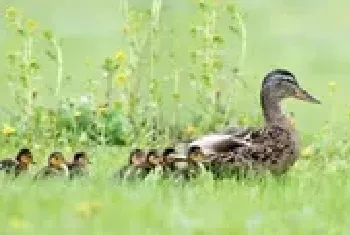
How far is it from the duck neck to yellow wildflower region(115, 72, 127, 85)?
3.30m

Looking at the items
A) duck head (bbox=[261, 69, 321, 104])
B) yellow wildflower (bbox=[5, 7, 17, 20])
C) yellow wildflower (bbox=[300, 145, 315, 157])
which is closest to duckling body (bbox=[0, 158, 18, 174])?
duck head (bbox=[261, 69, 321, 104])

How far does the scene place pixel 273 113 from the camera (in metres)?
11.5

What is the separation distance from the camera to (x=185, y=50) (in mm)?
15828

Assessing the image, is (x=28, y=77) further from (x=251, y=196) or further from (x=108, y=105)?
(x=251, y=196)

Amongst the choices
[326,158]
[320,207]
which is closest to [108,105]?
[326,158]

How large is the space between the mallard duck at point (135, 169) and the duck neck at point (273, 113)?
140 centimetres

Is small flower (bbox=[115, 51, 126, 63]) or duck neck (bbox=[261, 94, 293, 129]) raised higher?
small flower (bbox=[115, 51, 126, 63])

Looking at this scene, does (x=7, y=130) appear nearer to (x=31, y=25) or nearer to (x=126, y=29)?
(x=31, y=25)

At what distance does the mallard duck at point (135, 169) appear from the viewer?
10211mm

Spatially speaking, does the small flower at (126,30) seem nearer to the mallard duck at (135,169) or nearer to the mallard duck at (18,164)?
the mallard duck at (18,164)

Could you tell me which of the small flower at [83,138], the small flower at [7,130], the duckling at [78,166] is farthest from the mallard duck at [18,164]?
the small flower at [83,138]

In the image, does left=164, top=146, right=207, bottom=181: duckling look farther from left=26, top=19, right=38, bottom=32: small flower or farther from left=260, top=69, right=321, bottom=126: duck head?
left=26, top=19, right=38, bottom=32: small flower

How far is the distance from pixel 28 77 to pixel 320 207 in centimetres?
637

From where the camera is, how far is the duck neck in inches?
445
